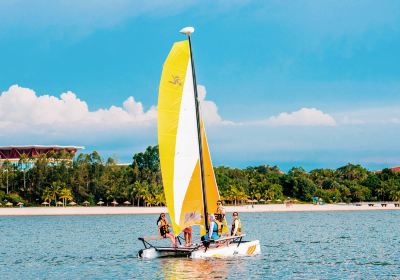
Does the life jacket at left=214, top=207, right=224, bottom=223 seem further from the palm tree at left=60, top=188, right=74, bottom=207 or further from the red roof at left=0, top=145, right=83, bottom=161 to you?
Result: the red roof at left=0, top=145, right=83, bottom=161

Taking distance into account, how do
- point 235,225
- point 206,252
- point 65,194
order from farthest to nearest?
point 65,194 < point 235,225 < point 206,252

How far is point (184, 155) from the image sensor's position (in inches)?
1385

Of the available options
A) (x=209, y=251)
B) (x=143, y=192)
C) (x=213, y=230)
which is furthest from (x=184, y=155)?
(x=143, y=192)

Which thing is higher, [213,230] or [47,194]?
[47,194]

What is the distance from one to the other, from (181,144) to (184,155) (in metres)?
0.63

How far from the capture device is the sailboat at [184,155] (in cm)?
3466

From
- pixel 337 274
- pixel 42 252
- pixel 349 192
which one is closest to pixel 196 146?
pixel 337 274

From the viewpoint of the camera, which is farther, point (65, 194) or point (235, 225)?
point (65, 194)

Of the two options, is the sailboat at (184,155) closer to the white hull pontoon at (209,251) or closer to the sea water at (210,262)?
the white hull pontoon at (209,251)

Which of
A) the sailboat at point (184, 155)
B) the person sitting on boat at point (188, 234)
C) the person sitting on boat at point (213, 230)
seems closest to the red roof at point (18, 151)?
the person sitting on boat at point (188, 234)

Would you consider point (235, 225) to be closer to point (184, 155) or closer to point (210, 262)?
point (210, 262)

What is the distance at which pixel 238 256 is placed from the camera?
3681 cm

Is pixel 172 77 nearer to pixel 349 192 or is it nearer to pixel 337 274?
pixel 337 274

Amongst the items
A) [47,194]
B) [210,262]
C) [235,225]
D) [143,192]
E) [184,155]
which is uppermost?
[47,194]
